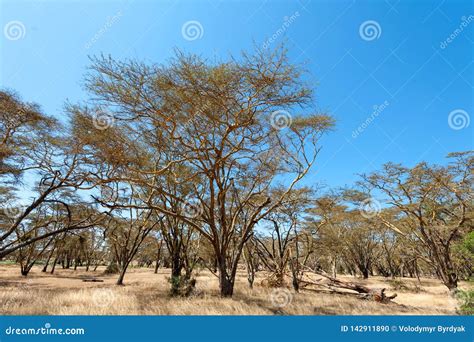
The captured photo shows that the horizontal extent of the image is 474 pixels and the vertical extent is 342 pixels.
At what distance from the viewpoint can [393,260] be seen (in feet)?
113

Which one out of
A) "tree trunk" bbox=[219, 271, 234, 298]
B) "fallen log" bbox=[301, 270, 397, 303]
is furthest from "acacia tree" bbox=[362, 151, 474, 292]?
"tree trunk" bbox=[219, 271, 234, 298]

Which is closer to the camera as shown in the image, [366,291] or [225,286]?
[225,286]

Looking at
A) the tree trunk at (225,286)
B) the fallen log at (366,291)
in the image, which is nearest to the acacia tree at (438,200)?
the fallen log at (366,291)

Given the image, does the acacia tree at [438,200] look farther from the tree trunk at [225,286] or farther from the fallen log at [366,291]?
the tree trunk at [225,286]

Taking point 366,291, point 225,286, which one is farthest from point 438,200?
point 225,286

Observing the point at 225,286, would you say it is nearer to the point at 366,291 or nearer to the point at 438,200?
the point at 366,291

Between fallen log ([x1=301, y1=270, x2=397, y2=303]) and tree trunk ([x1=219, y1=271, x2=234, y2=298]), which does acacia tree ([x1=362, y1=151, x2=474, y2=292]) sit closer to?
fallen log ([x1=301, y1=270, x2=397, y2=303])

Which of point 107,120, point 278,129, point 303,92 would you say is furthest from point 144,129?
point 303,92

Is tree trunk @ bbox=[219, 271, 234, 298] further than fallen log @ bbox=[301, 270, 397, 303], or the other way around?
fallen log @ bbox=[301, 270, 397, 303]

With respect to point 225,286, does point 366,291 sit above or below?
below

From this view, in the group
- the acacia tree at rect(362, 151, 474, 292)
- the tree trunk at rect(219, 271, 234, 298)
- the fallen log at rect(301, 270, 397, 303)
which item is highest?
the acacia tree at rect(362, 151, 474, 292)

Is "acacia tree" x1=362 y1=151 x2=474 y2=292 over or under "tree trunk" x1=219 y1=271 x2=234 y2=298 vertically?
over

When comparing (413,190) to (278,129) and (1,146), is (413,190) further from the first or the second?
(1,146)
